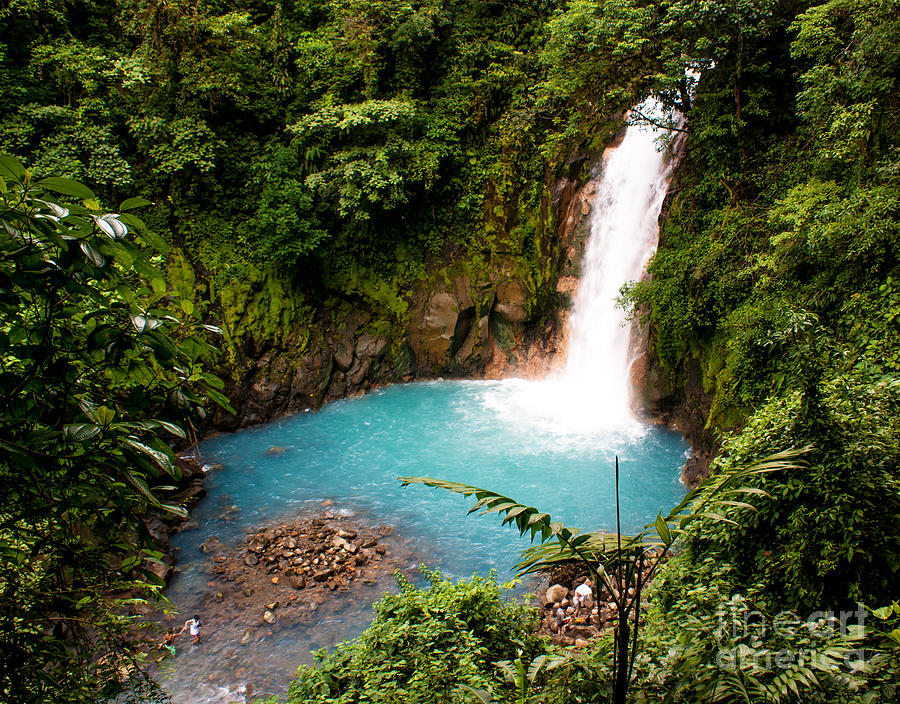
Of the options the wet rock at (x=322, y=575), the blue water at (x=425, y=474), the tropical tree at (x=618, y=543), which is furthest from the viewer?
the blue water at (x=425, y=474)

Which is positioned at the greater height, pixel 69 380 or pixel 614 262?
pixel 614 262

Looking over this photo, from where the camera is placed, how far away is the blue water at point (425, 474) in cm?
757

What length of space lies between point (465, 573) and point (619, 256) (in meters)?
8.08

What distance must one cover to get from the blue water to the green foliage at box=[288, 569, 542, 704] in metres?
2.17

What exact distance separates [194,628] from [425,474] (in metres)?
4.26

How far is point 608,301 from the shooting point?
12.0m

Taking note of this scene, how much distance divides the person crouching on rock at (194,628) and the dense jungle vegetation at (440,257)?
794 millimetres

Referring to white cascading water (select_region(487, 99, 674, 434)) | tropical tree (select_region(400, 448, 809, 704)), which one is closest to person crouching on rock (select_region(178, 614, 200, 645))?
tropical tree (select_region(400, 448, 809, 704))

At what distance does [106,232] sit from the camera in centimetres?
145

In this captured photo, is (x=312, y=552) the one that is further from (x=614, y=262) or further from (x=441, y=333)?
(x=614, y=262)

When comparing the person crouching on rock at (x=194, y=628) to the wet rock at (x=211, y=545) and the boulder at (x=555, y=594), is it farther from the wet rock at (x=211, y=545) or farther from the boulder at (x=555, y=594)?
the boulder at (x=555, y=594)

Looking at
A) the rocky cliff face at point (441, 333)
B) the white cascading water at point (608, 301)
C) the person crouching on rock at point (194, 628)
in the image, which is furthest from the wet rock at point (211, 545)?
the white cascading water at point (608, 301)

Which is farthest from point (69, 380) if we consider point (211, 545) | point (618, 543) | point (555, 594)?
point (211, 545)

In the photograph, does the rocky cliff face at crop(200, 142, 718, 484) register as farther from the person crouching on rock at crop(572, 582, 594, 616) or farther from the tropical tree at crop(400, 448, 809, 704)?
the tropical tree at crop(400, 448, 809, 704)
